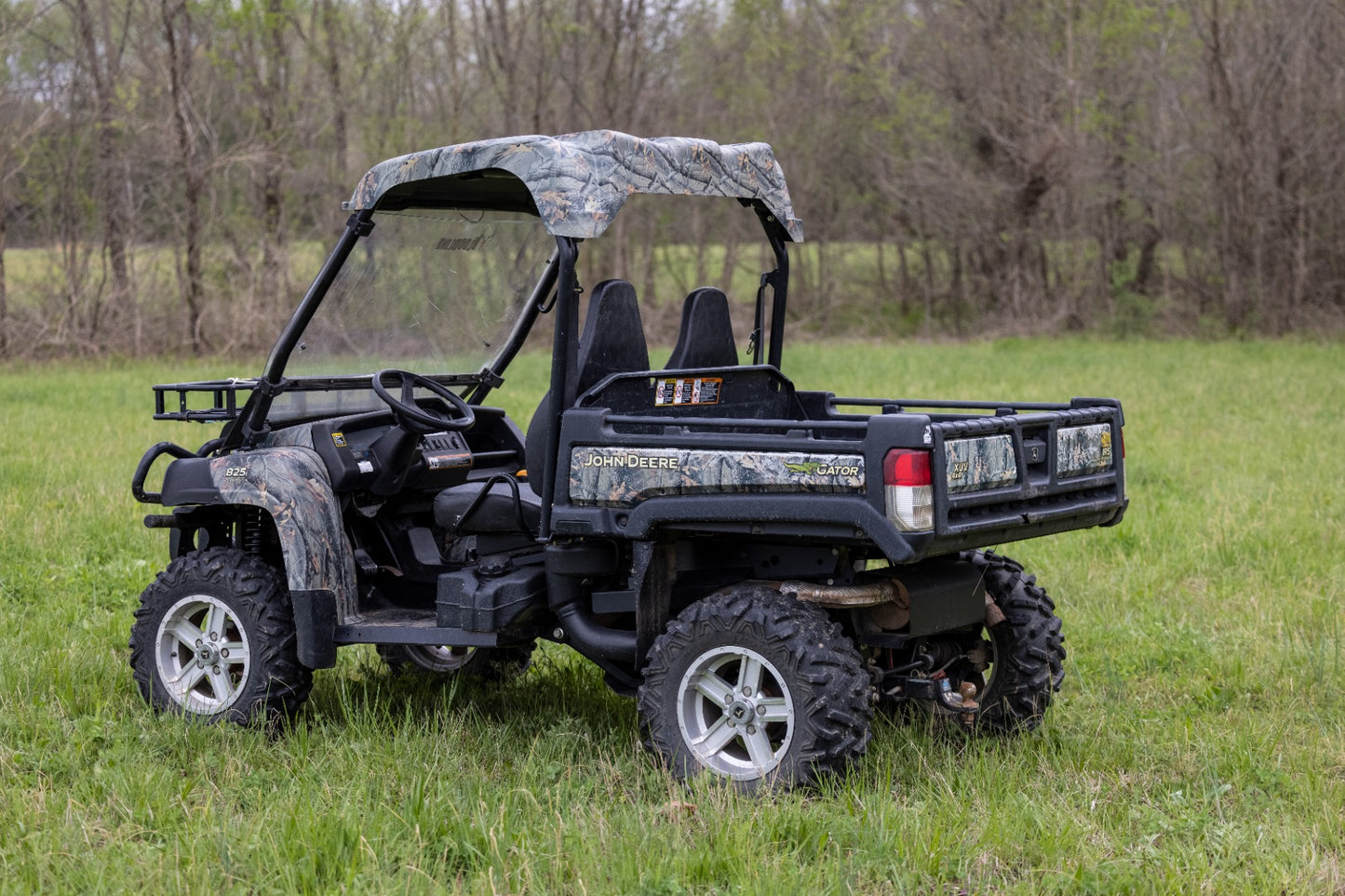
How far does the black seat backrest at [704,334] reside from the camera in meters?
5.05

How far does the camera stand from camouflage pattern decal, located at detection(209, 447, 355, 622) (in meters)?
4.93

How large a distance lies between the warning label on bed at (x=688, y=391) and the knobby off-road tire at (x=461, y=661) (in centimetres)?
141

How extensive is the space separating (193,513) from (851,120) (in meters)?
27.4

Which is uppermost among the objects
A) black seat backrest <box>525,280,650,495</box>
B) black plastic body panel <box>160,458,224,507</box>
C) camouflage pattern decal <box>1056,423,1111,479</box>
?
black seat backrest <box>525,280,650,495</box>

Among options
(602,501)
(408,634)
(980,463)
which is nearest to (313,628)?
(408,634)

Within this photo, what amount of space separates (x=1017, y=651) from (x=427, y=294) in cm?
247

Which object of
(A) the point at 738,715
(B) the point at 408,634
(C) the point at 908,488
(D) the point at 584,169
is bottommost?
(A) the point at 738,715

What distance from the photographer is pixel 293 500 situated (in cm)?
494

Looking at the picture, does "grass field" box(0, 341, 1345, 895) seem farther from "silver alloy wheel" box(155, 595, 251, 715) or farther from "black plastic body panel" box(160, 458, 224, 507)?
"black plastic body panel" box(160, 458, 224, 507)

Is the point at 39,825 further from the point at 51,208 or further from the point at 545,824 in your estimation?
the point at 51,208

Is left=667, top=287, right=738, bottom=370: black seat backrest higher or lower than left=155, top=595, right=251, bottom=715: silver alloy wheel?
higher

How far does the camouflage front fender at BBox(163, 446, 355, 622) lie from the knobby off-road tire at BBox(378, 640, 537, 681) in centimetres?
93

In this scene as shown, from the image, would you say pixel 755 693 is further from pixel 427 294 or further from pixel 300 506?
pixel 427 294

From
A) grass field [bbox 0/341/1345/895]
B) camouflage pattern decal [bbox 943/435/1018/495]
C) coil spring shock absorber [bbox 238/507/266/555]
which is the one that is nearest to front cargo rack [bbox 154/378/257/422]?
coil spring shock absorber [bbox 238/507/266/555]
